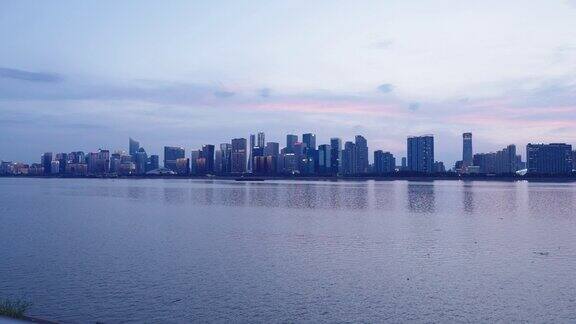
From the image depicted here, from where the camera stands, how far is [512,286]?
2138cm

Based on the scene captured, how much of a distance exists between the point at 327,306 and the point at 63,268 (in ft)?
42.6

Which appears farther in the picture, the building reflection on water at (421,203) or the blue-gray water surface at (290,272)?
the building reflection on water at (421,203)

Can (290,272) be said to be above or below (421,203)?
below

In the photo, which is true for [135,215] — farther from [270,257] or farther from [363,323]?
[363,323]

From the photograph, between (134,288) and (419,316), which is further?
(134,288)

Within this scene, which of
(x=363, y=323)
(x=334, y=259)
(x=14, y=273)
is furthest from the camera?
(x=334, y=259)

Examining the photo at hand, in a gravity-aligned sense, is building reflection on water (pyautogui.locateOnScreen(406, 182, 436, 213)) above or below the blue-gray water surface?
above

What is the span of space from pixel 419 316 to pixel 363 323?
6.72 feet

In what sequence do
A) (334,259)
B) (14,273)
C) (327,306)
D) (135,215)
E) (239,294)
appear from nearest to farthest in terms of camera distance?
(327,306)
(239,294)
(14,273)
(334,259)
(135,215)

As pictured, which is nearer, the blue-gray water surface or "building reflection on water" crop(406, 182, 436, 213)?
the blue-gray water surface

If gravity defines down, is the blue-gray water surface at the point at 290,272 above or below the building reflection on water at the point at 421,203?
below

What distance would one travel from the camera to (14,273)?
2303cm

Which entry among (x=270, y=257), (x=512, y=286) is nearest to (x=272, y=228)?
(x=270, y=257)

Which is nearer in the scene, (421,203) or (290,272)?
(290,272)
